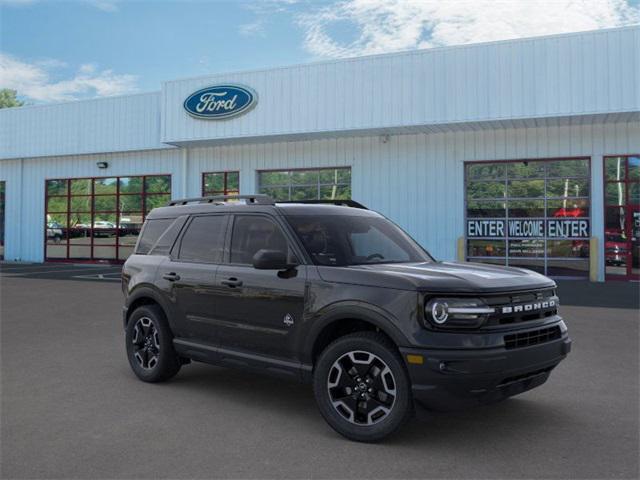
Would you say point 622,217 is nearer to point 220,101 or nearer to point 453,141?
point 453,141

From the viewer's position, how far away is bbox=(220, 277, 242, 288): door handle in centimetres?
532

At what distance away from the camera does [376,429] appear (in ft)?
14.2

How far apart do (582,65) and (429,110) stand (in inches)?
166

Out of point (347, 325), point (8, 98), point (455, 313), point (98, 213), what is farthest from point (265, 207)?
point (8, 98)

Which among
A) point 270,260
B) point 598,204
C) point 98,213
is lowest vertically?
point 270,260

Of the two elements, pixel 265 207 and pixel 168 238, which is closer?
pixel 265 207

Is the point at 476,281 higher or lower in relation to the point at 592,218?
lower

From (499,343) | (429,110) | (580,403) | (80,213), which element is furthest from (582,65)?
(80,213)

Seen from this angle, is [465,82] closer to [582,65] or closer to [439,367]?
[582,65]

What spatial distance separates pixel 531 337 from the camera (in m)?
4.47

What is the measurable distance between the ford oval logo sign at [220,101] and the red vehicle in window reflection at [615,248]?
11.9 meters

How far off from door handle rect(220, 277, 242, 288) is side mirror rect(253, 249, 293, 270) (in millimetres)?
507

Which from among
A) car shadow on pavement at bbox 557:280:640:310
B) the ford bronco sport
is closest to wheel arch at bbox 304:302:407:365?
the ford bronco sport

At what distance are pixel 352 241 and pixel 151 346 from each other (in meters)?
2.43
